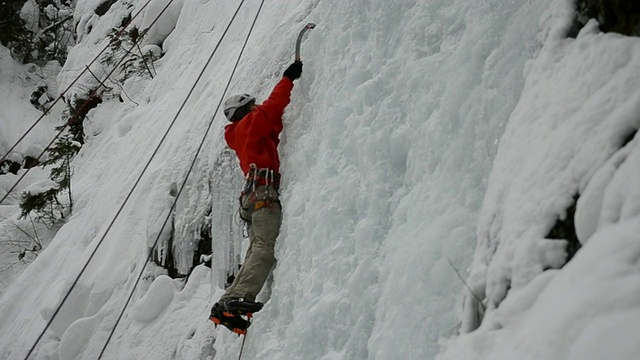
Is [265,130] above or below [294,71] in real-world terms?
below

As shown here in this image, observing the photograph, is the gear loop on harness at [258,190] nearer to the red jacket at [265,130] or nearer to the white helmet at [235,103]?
the red jacket at [265,130]

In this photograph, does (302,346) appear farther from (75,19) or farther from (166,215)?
(75,19)

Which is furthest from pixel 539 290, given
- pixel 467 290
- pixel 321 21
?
pixel 321 21

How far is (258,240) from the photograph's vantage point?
11.9 ft

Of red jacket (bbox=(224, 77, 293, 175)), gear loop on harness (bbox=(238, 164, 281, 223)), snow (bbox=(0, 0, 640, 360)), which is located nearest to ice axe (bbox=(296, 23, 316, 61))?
snow (bbox=(0, 0, 640, 360))

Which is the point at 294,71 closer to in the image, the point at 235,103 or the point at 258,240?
the point at 235,103

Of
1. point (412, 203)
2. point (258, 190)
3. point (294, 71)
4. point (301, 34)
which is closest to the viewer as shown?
point (412, 203)

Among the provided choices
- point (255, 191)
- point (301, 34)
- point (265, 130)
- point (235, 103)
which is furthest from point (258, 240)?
point (301, 34)

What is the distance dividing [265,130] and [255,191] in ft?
1.41

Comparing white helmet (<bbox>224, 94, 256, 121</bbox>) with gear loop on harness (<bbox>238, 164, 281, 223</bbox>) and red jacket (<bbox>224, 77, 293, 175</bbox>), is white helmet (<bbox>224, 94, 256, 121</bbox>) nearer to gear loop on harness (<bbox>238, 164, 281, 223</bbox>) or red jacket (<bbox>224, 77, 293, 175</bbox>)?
red jacket (<bbox>224, 77, 293, 175</bbox>)

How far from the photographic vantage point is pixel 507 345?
1.65 m

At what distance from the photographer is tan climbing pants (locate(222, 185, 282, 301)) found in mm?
3463

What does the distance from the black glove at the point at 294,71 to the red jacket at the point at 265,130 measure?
0.03m

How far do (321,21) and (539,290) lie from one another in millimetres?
2866
